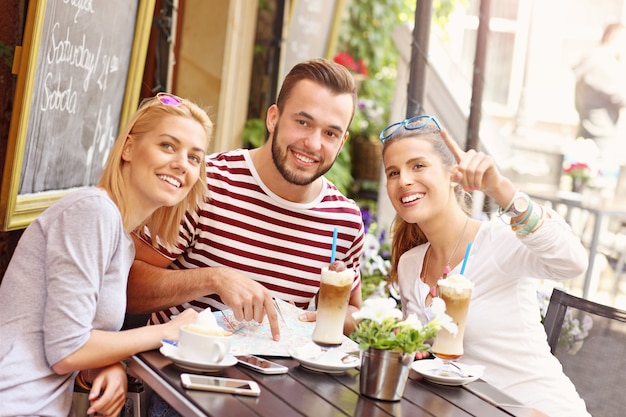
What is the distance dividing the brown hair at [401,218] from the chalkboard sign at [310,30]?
305 cm

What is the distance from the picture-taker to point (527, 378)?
2.57 m

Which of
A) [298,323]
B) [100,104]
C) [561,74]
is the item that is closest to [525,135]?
[561,74]

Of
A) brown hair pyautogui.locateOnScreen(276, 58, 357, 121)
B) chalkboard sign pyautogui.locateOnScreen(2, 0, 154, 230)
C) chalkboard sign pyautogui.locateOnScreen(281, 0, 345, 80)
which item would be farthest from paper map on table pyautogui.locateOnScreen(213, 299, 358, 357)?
chalkboard sign pyautogui.locateOnScreen(281, 0, 345, 80)

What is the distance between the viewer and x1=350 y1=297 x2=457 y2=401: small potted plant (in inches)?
78.3

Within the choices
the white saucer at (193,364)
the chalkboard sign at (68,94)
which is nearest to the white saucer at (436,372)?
the white saucer at (193,364)

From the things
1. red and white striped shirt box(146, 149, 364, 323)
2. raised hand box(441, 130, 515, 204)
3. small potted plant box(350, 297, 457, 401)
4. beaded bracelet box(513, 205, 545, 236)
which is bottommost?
small potted plant box(350, 297, 457, 401)

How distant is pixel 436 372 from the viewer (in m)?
2.26

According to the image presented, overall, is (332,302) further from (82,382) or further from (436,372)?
(82,382)

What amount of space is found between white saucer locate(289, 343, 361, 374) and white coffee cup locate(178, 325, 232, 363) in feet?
0.78

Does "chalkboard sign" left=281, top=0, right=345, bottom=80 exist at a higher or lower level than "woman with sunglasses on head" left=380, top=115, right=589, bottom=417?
higher

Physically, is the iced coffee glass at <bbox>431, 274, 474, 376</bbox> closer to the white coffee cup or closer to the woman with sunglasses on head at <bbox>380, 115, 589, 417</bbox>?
the woman with sunglasses on head at <bbox>380, 115, 589, 417</bbox>

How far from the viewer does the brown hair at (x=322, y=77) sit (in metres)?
2.83

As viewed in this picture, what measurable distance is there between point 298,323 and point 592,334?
0.89 meters

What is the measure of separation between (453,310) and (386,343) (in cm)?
28
